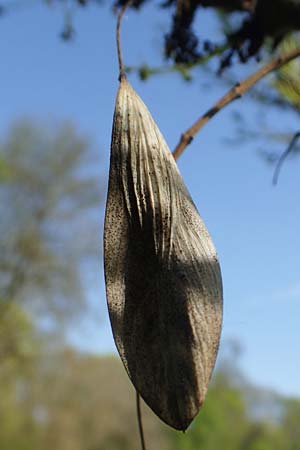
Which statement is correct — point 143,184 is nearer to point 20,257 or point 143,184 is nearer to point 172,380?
point 172,380

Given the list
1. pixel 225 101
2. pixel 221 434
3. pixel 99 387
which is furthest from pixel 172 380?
pixel 221 434

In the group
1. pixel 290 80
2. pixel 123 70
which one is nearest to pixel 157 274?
pixel 123 70

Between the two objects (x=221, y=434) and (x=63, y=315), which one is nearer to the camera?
(x=63, y=315)

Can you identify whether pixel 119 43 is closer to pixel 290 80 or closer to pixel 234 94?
pixel 234 94

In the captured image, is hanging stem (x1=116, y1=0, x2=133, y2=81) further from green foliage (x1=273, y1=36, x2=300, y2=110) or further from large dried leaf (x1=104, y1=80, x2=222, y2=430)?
green foliage (x1=273, y1=36, x2=300, y2=110)

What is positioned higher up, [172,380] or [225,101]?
[225,101]

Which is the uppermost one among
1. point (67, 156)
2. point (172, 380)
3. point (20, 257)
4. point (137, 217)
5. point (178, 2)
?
point (67, 156)

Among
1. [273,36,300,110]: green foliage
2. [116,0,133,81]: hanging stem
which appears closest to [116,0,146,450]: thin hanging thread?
[116,0,133,81]: hanging stem
